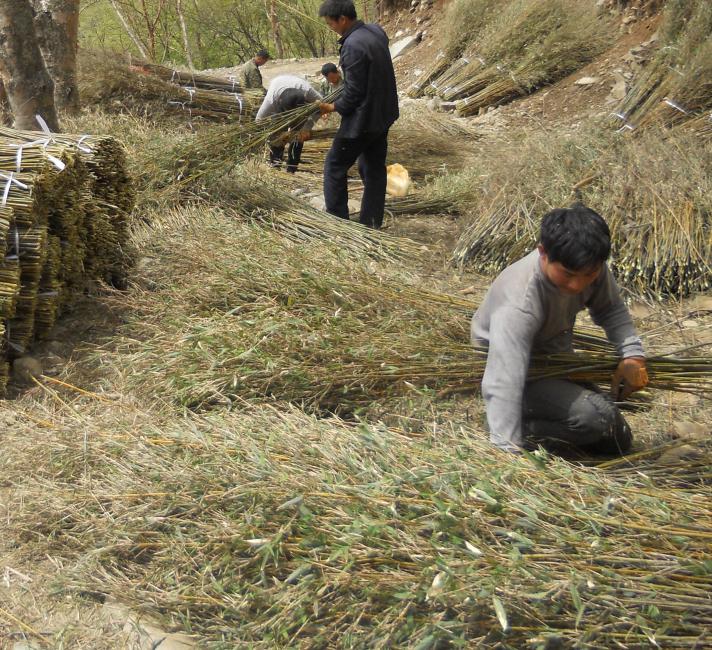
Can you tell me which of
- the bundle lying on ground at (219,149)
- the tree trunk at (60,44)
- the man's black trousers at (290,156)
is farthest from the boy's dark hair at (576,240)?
the tree trunk at (60,44)

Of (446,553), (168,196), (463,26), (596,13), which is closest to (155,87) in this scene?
(168,196)

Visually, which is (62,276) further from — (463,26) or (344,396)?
(463,26)

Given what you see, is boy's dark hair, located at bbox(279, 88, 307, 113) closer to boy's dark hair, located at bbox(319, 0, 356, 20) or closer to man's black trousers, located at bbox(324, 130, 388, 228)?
man's black trousers, located at bbox(324, 130, 388, 228)

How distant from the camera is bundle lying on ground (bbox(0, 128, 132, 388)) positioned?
134 inches

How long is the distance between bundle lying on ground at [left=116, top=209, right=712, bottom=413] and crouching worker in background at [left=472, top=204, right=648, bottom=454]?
0.10 meters

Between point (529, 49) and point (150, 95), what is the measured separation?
4.00m

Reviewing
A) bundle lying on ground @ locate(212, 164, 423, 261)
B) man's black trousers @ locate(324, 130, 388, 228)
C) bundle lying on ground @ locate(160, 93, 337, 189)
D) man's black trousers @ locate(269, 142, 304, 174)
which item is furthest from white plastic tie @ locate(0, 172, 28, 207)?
man's black trousers @ locate(269, 142, 304, 174)

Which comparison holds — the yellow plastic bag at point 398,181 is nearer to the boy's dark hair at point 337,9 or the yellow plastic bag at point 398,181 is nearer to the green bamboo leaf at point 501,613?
the boy's dark hair at point 337,9

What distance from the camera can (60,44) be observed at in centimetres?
685

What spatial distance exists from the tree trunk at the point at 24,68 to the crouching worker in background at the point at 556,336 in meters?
3.36

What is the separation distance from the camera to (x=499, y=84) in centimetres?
885

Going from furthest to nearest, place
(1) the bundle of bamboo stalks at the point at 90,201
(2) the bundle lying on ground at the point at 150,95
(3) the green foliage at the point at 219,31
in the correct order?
1. (3) the green foliage at the point at 219,31
2. (2) the bundle lying on ground at the point at 150,95
3. (1) the bundle of bamboo stalks at the point at 90,201

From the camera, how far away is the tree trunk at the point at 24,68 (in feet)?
14.9

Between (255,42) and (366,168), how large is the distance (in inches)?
616
